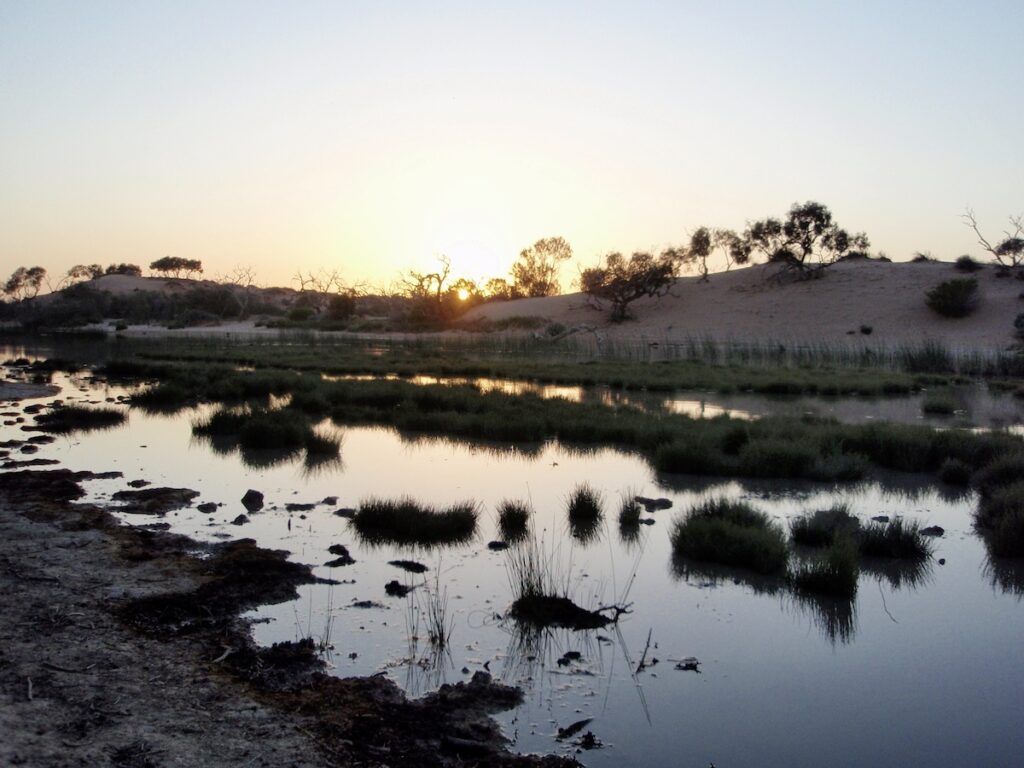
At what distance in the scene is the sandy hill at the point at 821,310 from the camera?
1796 inches

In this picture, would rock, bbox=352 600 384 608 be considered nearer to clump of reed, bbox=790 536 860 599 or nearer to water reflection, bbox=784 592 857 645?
water reflection, bbox=784 592 857 645

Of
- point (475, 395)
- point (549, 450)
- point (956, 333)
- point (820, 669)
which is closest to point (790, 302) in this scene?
point (956, 333)

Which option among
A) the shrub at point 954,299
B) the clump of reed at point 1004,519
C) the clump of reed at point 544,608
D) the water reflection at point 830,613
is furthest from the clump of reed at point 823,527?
the shrub at point 954,299

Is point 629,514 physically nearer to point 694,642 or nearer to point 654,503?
point 654,503

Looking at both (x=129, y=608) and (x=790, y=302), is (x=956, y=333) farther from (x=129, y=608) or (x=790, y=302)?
(x=129, y=608)

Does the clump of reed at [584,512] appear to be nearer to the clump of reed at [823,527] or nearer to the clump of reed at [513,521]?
the clump of reed at [513,521]

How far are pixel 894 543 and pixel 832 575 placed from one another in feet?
5.32

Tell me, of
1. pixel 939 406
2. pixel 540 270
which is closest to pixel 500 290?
pixel 540 270

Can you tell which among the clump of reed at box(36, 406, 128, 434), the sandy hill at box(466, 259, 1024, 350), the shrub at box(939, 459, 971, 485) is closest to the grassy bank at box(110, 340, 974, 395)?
the sandy hill at box(466, 259, 1024, 350)

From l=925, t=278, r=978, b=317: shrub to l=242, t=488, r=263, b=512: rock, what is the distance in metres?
45.6

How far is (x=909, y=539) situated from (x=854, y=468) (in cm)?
383

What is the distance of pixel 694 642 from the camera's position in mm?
6363

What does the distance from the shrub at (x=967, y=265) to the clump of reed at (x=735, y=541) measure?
179ft

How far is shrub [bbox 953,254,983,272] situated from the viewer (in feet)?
184
